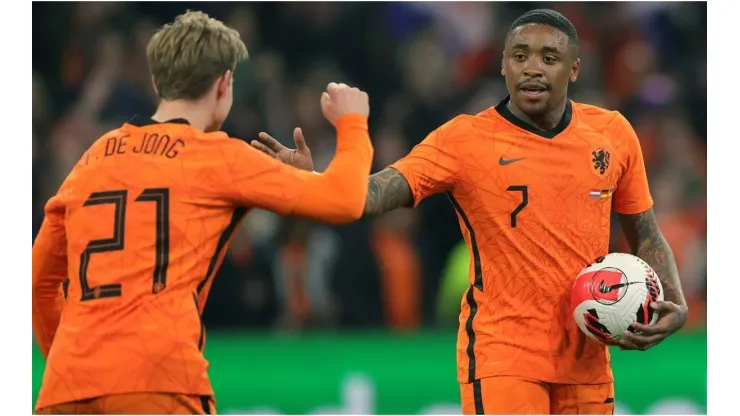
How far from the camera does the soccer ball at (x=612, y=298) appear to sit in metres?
5.41

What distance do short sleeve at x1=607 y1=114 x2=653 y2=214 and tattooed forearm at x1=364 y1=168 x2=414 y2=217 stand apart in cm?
111

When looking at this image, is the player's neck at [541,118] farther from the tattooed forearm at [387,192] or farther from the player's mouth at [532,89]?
the tattooed forearm at [387,192]

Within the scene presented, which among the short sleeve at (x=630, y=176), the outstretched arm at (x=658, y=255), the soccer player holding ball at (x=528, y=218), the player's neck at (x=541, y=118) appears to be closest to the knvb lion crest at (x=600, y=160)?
the soccer player holding ball at (x=528, y=218)

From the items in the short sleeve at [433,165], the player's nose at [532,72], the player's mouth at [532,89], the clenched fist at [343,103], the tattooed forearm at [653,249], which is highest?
the player's nose at [532,72]

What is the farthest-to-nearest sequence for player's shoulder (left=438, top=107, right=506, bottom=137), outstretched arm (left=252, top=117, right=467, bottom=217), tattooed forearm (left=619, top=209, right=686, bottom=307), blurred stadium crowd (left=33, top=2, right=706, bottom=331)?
blurred stadium crowd (left=33, top=2, right=706, bottom=331) → tattooed forearm (left=619, top=209, right=686, bottom=307) → player's shoulder (left=438, top=107, right=506, bottom=137) → outstretched arm (left=252, top=117, right=467, bottom=217)

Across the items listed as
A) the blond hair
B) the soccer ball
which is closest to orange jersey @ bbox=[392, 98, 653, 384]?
the soccer ball

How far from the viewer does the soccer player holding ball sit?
5531 millimetres

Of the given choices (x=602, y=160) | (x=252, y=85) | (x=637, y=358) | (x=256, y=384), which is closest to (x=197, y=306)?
(x=602, y=160)

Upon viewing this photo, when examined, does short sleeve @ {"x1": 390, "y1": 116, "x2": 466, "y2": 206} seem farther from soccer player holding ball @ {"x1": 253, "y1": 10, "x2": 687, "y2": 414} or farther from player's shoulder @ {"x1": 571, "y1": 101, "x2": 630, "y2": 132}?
player's shoulder @ {"x1": 571, "y1": 101, "x2": 630, "y2": 132}

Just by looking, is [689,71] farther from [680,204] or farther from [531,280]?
[531,280]

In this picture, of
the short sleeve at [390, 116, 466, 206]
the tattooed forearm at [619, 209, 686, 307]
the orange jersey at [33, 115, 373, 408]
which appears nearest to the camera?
the orange jersey at [33, 115, 373, 408]

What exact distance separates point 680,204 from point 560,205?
28.9ft

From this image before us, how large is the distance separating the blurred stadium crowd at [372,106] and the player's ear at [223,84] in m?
8.16

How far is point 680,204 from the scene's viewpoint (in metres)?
14.1
